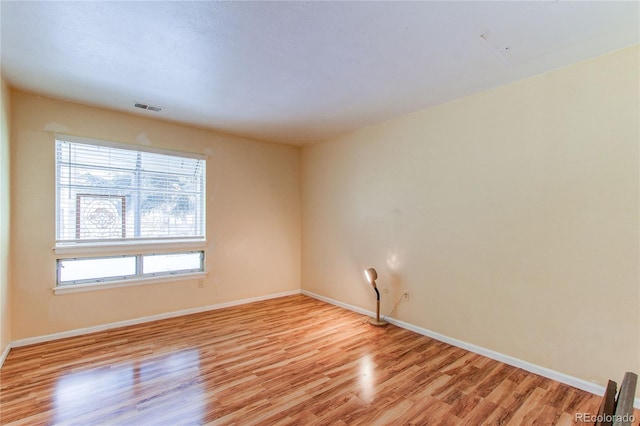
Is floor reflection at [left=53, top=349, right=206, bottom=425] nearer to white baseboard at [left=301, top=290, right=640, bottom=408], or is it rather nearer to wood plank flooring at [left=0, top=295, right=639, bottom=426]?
wood plank flooring at [left=0, top=295, right=639, bottom=426]

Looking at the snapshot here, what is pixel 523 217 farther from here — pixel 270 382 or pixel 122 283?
pixel 122 283

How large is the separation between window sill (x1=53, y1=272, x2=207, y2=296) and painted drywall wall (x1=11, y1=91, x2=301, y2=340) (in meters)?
0.06

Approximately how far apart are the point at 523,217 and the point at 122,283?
14.9 feet

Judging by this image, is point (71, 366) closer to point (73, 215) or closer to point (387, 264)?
point (73, 215)

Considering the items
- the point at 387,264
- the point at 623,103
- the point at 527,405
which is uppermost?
the point at 623,103

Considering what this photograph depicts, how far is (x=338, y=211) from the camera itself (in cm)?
481

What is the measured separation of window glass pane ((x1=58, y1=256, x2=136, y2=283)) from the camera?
3525 mm

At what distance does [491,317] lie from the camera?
3.01m

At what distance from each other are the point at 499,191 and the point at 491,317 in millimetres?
1238

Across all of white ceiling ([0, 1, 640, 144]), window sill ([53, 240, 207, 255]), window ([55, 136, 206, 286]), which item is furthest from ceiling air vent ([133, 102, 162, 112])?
window sill ([53, 240, 207, 255])

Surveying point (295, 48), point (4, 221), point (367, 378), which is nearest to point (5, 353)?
point (4, 221)

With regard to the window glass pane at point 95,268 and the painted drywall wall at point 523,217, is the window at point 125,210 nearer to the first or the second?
the window glass pane at point 95,268

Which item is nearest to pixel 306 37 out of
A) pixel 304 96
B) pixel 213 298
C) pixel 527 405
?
pixel 304 96

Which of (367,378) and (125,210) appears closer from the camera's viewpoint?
(367,378)
